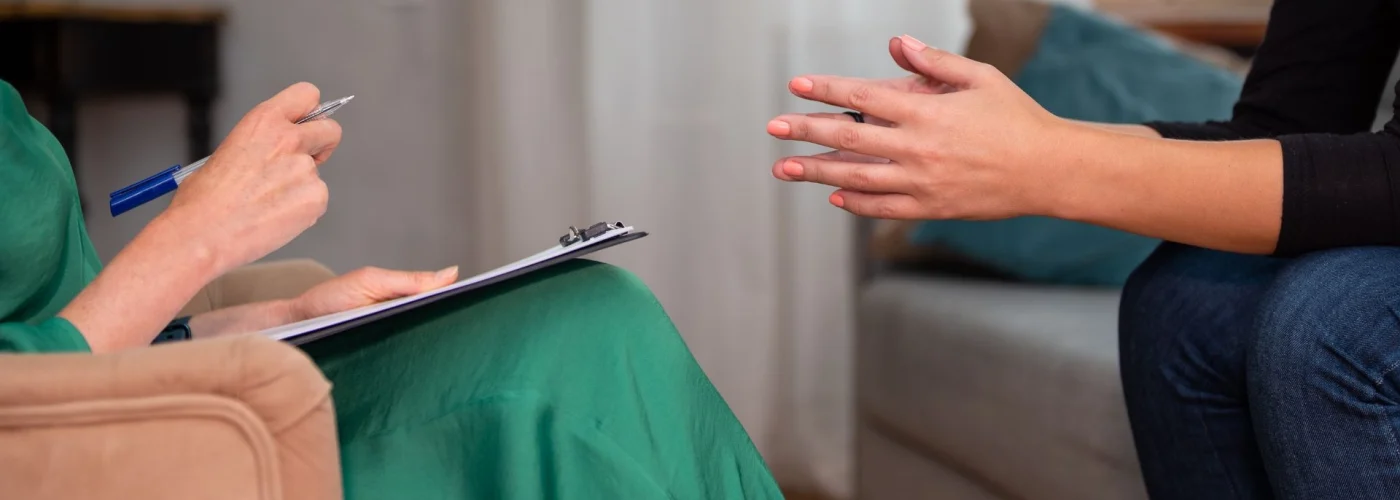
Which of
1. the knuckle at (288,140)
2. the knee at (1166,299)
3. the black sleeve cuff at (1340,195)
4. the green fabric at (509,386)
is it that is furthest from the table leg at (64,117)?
the black sleeve cuff at (1340,195)

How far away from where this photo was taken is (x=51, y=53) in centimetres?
235

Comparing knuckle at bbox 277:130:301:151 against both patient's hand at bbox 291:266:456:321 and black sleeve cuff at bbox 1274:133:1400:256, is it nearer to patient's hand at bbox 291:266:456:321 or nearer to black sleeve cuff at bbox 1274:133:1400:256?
patient's hand at bbox 291:266:456:321

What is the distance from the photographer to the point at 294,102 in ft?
2.27

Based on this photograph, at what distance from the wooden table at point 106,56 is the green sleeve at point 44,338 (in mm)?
2028

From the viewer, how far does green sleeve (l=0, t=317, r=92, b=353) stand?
1.82 ft

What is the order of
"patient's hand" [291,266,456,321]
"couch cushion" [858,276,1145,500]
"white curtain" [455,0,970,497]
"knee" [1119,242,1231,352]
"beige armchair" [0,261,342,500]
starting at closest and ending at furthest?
1. "beige armchair" [0,261,342,500]
2. "patient's hand" [291,266,456,321]
3. "knee" [1119,242,1231,352]
4. "couch cushion" [858,276,1145,500]
5. "white curtain" [455,0,970,497]

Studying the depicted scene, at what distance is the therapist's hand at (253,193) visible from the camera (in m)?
0.62

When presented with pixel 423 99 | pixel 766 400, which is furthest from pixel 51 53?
pixel 766 400

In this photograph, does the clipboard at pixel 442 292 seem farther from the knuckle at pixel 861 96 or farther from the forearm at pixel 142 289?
the knuckle at pixel 861 96

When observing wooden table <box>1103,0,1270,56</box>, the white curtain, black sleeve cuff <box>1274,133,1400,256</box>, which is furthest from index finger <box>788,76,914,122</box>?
wooden table <box>1103,0,1270,56</box>

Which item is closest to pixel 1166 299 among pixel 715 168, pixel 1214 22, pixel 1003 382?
pixel 1003 382

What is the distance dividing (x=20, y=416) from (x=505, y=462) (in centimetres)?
23

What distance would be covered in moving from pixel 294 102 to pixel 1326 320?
62 cm

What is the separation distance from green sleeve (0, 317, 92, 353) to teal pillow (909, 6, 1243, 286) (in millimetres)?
1167
